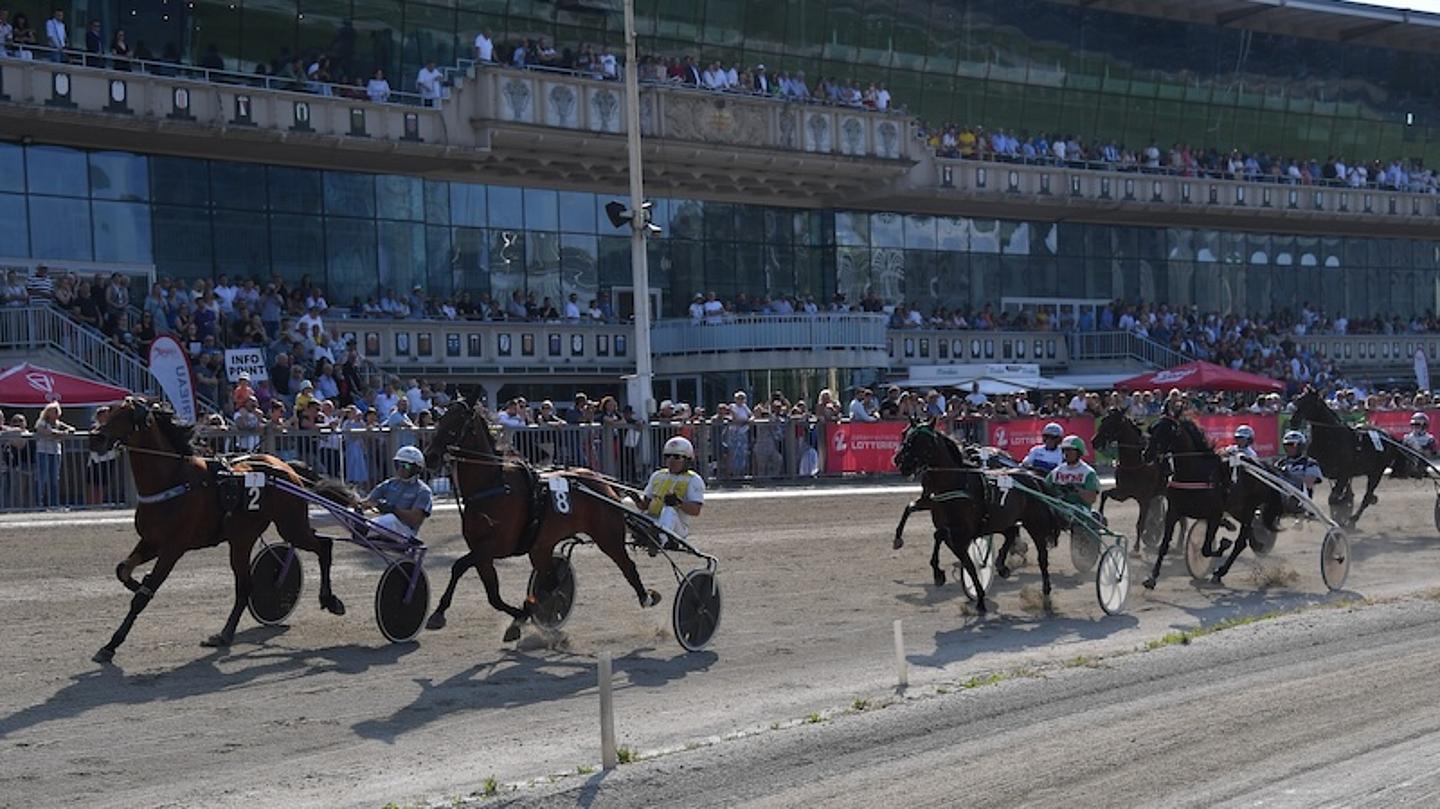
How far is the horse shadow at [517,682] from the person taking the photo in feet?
36.2

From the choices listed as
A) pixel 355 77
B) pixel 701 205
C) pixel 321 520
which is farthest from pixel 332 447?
pixel 701 205

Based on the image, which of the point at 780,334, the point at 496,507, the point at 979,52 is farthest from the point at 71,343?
the point at 979,52

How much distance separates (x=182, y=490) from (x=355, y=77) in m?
24.6

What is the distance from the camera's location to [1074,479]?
17.2m

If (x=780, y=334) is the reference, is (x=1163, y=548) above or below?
below

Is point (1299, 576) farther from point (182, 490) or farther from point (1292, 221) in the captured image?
point (1292, 221)

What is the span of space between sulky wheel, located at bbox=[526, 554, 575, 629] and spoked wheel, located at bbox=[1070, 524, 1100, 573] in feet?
20.3

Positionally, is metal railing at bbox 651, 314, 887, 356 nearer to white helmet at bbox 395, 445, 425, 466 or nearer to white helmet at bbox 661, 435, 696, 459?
white helmet at bbox 661, 435, 696, 459

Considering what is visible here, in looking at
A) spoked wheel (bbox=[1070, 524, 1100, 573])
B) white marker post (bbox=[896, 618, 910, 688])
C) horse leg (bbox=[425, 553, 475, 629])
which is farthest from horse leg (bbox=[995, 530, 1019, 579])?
horse leg (bbox=[425, 553, 475, 629])

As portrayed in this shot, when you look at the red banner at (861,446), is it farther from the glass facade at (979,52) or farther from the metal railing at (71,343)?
the glass facade at (979,52)

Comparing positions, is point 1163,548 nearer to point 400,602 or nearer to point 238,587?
point 400,602

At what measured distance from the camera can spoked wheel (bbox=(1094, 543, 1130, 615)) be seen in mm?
15984

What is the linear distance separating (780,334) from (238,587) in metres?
24.6

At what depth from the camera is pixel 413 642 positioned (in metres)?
13.8
